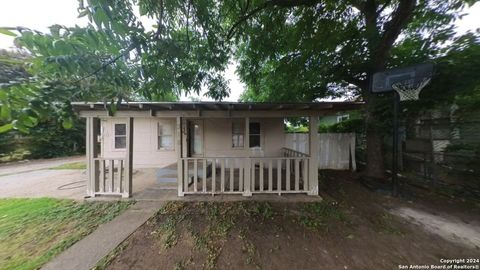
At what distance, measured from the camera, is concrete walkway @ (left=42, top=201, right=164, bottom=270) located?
2871mm

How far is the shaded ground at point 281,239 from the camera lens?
9.61 feet

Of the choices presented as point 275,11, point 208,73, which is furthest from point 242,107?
point 275,11

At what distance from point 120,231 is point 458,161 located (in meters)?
7.74

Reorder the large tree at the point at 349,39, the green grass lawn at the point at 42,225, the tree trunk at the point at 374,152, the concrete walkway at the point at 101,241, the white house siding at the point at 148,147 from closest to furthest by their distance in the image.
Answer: the concrete walkway at the point at 101,241 → the green grass lawn at the point at 42,225 → the large tree at the point at 349,39 → the tree trunk at the point at 374,152 → the white house siding at the point at 148,147

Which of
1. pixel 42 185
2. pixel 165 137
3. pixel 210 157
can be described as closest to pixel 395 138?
pixel 210 157

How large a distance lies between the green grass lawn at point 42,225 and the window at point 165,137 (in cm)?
432

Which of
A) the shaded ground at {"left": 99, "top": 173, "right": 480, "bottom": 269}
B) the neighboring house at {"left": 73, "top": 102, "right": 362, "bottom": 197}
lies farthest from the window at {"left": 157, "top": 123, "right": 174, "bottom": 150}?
the shaded ground at {"left": 99, "top": 173, "right": 480, "bottom": 269}

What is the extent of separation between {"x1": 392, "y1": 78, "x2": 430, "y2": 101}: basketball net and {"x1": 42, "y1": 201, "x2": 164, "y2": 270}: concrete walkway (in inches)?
256

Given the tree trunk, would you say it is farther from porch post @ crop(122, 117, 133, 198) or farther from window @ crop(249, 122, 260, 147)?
porch post @ crop(122, 117, 133, 198)

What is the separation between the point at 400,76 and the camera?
5172 mm

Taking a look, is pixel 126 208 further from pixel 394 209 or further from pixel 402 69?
pixel 402 69

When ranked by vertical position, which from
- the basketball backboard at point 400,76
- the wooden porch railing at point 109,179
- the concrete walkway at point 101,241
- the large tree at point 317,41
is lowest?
the concrete walkway at point 101,241

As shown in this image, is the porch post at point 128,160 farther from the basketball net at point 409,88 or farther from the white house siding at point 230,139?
the basketball net at point 409,88

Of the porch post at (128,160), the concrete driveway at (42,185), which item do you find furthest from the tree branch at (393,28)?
the concrete driveway at (42,185)
